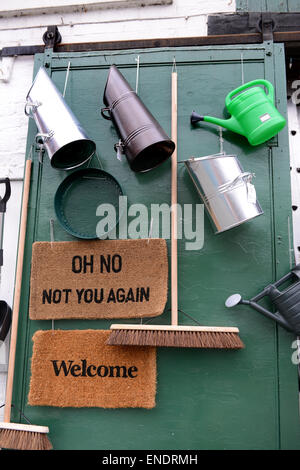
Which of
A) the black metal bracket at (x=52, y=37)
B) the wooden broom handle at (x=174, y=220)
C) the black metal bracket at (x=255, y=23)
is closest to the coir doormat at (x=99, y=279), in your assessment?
the wooden broom handle at (x=174, y=220)

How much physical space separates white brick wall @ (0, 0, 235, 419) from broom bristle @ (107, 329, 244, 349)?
1016 mm

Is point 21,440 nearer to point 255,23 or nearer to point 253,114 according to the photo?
point 253,114

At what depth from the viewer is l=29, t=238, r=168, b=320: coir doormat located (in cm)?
192

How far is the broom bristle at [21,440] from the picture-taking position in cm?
170

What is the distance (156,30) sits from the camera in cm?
253

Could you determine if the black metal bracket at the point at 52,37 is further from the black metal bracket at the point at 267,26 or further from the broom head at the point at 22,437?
the broom head at the point at 22,437

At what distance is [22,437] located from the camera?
172 cm

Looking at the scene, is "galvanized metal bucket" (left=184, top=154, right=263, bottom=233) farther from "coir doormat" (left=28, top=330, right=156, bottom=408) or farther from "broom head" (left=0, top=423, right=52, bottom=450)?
"broom head" (left=0, top=423, right=52, bottom=450)

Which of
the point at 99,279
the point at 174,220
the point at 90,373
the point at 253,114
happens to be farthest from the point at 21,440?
the point at 253,114

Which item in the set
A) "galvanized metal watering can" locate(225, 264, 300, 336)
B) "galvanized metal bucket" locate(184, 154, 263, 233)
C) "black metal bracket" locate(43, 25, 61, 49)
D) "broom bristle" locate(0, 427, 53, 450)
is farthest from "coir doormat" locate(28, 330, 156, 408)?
"black metal bracket" locate(43, 25, 61, 49)

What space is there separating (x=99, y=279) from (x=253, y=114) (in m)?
1.01

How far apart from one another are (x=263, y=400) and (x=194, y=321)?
0.43m

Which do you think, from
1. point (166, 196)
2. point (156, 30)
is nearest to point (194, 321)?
point (166, 196)

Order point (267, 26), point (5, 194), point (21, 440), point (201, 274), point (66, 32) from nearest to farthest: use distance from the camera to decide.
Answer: point (21, 440), point (201, 274), point (267, 26), point (5, 194), point (66, 32)
